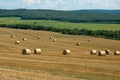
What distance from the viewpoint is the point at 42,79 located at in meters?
20.2

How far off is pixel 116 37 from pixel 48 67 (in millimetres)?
67620

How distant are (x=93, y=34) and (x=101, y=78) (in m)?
79.8

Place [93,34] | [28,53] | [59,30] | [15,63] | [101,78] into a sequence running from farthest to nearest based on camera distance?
1. [59,30]
2. [93,34]
3. [28,53]
4. [15,63]
5. [101,78]

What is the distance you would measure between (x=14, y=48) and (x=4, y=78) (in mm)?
32112

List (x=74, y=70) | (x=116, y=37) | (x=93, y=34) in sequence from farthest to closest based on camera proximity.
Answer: (x=93, y=34) → (x=116, y=37) → (x=74, y=70)

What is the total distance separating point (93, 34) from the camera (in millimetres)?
103188

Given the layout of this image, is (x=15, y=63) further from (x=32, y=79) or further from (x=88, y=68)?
(x=32, y=79)

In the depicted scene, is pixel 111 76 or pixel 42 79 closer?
pixel 42 79

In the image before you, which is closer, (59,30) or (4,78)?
(4,78)

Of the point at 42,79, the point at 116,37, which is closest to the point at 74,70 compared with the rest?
the point at 42,79

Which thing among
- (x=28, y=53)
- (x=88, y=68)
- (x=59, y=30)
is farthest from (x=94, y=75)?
(x=59, y=30)

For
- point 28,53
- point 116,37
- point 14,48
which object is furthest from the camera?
point 116,37

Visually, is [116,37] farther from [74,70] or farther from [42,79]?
[42,79]

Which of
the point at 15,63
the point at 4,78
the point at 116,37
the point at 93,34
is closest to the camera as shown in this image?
the point at 4,78
